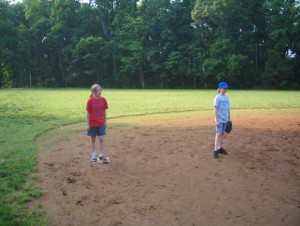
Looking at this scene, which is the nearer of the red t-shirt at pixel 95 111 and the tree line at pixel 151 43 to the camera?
the red t-shirt at pixel 95 111

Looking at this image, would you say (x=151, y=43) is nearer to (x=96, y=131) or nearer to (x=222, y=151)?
(x=222, y=151)

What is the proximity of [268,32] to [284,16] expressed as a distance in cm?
348

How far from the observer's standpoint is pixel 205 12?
47875 mm

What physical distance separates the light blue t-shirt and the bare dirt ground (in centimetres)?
95

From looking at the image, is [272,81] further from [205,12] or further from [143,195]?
[143,195]

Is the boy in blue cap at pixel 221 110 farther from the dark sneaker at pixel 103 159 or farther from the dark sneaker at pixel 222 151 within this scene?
the dark sneaker at pixel 103 159

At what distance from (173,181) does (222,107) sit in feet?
8.31

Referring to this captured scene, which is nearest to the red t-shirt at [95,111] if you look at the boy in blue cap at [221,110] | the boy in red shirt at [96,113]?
the boy in red shirt at [96,113]

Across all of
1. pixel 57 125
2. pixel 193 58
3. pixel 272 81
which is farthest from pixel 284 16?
pixel 57 125

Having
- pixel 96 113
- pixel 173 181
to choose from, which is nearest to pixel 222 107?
pixel 173 181

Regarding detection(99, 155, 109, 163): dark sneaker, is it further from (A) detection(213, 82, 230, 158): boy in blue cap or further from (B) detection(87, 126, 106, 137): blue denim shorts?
(A) detection(213, 82, 230, 158): boy in blue cap

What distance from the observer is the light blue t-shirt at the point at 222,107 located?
7.77 m

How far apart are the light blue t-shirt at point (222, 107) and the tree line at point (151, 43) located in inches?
1580

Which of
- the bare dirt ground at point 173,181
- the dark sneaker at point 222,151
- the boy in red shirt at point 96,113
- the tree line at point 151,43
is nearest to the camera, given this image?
the bare dirt ground at point 173,181
